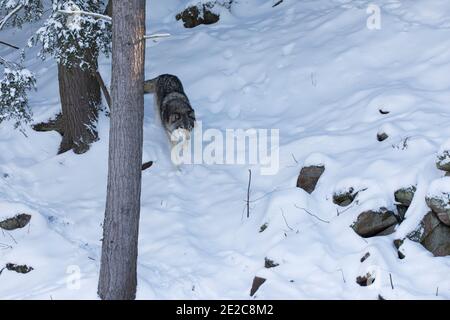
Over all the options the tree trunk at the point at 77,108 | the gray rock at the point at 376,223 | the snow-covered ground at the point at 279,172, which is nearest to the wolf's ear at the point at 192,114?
the snow-covered ground at the point at 279,172

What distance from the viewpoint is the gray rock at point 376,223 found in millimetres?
9133

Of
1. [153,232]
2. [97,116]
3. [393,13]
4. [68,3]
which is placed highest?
[68,3]

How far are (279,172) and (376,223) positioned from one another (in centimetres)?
222

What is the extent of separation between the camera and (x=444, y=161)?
350 inches

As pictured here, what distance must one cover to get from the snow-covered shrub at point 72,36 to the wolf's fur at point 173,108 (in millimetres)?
1687

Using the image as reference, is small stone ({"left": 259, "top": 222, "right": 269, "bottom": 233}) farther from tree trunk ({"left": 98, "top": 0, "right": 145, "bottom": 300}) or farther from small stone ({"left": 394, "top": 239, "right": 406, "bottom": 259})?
tree trunk ({"left": 98, "top": 0, "right": 145, "bottom": 300})

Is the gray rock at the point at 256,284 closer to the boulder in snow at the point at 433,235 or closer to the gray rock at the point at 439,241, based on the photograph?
the boulder in snow at the point at 433,235

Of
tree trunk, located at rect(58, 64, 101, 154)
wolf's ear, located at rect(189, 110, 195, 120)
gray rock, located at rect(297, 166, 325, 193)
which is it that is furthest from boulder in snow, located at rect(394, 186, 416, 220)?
tree trunk, located at rect(58, 64, 101, 154)
